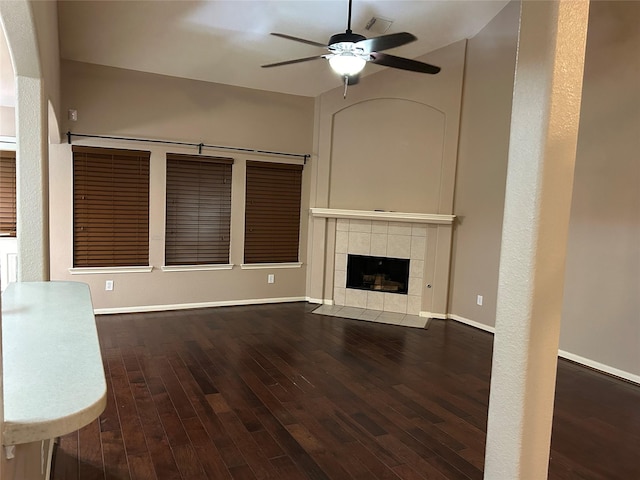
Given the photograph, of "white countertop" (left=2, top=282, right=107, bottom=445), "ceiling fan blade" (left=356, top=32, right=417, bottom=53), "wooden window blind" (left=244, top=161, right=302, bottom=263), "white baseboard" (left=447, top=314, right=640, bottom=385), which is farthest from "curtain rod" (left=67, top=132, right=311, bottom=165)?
"white baseboard" (left=447, top=314, right=640, bottom=385)

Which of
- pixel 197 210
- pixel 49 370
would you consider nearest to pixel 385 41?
pixel 49 370

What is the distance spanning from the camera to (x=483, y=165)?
17.5 ft

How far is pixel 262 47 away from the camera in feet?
16.7

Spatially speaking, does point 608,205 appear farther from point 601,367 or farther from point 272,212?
point 272,212

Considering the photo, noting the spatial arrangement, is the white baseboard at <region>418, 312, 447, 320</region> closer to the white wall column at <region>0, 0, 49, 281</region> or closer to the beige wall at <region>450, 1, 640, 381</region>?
the beige wall at <region>450, 1, 640, 381</region>

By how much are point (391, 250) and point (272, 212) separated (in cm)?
177

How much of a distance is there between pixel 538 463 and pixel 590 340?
10.1ft

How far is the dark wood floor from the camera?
2492mm

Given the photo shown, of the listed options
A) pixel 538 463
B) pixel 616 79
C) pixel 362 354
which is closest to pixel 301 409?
pixel 362 354

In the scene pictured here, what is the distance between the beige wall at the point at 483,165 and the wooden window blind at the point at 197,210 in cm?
309

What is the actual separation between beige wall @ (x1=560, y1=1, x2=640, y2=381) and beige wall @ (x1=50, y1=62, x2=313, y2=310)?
356 centimetres

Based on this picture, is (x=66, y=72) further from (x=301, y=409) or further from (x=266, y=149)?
(x=301, y=409)

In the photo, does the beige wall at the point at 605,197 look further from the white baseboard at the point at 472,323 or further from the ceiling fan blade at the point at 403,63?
the ceiling fan blade at the point at 403,63

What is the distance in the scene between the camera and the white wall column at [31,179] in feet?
7.55
